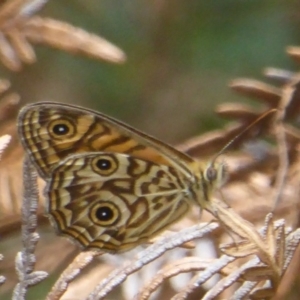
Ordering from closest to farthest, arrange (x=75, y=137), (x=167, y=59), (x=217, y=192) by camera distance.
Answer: (x=75, y=137)
(x=217, y=192)
(x=167, y=59)

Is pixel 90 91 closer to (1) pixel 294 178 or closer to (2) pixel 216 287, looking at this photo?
(1) pixel 294 178

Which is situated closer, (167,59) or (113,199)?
(113,199)

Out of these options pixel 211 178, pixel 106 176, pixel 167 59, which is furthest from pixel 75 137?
pixel 167 59

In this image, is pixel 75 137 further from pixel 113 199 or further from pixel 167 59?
pixel 167 59

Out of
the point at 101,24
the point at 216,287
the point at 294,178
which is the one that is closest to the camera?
the point at 216,287

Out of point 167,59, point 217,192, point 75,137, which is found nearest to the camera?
point 75,137

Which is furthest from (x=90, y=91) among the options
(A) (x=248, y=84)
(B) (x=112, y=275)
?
(B) (x=112, y=275)

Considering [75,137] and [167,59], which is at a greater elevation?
[167,59]
